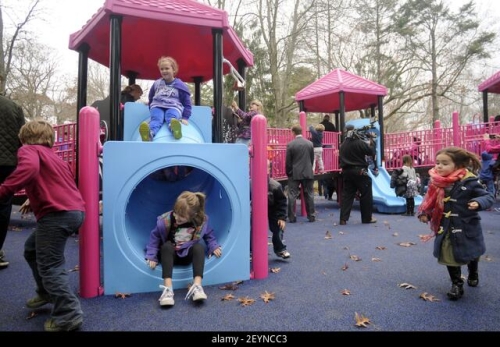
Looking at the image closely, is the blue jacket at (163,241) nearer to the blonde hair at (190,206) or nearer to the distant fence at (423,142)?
the blonde hair at (190,206)

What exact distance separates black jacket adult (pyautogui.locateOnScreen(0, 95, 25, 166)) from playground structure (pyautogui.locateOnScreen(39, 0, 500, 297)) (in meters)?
0.63

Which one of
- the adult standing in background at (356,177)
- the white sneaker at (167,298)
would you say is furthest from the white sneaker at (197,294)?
the adult standing in background at (356,177)

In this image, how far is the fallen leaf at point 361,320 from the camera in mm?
2343

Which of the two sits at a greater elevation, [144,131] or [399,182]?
[144,131]

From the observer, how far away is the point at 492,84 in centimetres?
1164

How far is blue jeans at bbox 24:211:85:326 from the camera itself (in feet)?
7.44

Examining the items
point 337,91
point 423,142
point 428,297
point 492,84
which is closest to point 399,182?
point 423,142

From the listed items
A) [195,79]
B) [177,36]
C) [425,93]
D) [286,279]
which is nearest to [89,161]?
[286,279]

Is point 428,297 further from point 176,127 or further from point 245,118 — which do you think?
point 245,118

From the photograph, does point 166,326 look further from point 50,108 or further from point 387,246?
point 50,108

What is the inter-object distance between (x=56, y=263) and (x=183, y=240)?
1.07m

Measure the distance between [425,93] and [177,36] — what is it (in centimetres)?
2128

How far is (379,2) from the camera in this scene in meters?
21.5

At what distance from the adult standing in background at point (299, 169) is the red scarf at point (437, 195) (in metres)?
4.07
